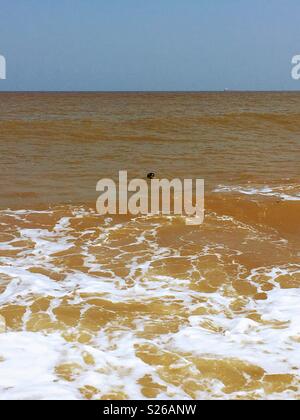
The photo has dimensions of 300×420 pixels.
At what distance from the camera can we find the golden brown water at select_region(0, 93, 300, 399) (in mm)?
3480

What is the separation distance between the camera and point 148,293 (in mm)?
4938

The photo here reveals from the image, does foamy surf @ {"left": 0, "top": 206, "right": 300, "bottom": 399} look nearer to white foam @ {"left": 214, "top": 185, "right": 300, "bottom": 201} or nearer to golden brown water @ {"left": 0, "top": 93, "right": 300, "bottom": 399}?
golden brown water @ {"left": 0, "top": 93, "right": 300, "bottom": 399}

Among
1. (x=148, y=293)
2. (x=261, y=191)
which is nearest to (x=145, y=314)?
→ (x=148, y=293)

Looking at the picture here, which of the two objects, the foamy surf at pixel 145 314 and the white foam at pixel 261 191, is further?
the white foam at pixel 261 191

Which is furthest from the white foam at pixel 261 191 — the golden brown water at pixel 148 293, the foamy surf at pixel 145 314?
the foamy surf at pixel 145 314

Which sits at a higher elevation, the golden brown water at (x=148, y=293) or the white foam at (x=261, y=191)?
the white foam at (x=261, y=191)

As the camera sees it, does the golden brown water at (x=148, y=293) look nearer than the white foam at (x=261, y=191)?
Yes

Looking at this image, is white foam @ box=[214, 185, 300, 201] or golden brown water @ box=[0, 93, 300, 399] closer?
golden brown water @ box=[0, 93, 300, 399]

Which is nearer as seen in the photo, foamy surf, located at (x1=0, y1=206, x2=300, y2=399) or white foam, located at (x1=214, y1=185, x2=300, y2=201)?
foamy surf, located at (x1=0, y1=206, x2=300, y2=399)

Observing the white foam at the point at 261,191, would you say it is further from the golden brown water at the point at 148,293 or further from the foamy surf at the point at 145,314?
the foamy surf at the point at 145,314

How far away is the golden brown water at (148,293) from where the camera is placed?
348 cm

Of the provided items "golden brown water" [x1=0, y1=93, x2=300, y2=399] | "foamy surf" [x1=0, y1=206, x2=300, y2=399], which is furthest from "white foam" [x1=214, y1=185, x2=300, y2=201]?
"foamy surf" [x1=0, y1=206, x2=300, y2=399]

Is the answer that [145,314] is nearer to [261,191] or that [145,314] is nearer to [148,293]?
[148,293]

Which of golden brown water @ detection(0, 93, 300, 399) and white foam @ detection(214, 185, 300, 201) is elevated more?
white foam @ detection(214, 185, 300, 201)
